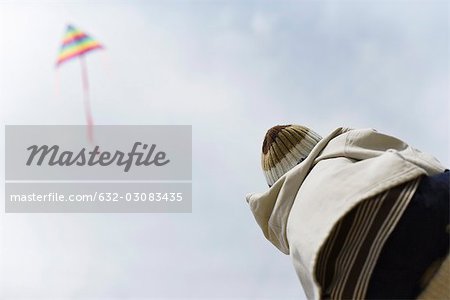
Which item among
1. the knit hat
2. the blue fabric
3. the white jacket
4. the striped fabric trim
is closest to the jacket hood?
the white jacket

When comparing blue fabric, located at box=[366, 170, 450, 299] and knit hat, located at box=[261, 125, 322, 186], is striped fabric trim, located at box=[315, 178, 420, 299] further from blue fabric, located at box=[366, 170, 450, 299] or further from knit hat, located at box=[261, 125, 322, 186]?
knit hat, located at box=[261, 125, 322, 186]

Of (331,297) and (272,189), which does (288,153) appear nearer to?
(272,189)

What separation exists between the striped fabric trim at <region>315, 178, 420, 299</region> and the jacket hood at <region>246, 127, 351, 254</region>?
0.45m

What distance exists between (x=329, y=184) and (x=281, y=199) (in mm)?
373

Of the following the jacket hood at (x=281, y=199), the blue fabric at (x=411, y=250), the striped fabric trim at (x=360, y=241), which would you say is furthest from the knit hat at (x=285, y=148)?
the blue fabric at (x=411, y=250)

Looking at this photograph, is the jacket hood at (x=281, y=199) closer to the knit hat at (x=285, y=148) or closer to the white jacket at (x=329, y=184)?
the white jacket at (x=329, y=184)

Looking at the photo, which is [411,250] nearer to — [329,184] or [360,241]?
[360,241]

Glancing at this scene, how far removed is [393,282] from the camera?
1.83 meters

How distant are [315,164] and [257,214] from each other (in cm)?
43

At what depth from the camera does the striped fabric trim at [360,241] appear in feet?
6.09

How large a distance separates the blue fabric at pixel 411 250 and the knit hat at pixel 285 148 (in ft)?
3.20

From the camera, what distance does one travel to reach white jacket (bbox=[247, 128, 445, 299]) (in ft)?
6.28

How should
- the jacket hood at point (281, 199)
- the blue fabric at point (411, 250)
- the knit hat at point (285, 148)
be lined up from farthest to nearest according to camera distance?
the knit hat at point (285, 148) → the jacket hood at point (281, 199) → the blue fabric at point (411, 250)

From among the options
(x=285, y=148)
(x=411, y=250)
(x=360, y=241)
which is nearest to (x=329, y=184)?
(x=360, y=241)
